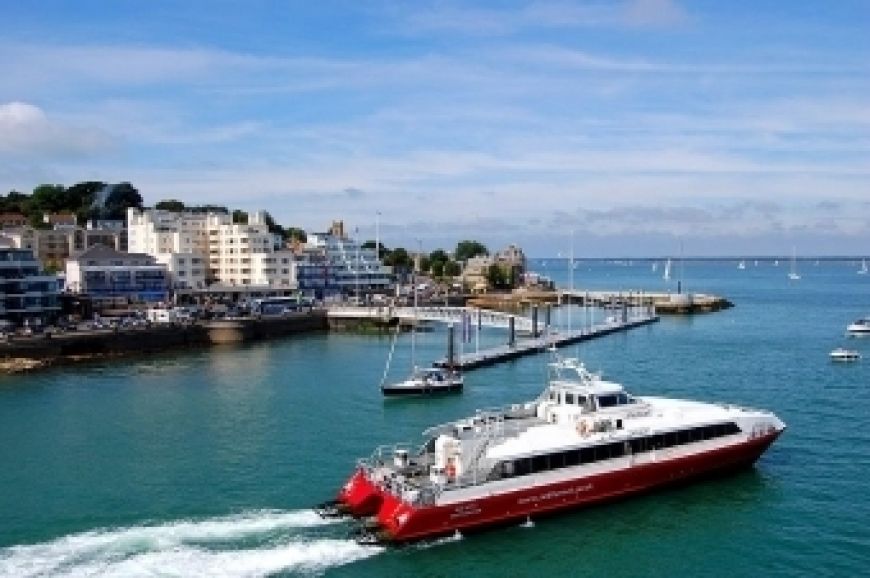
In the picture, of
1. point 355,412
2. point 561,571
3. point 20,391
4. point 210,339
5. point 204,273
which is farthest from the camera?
point 204,273

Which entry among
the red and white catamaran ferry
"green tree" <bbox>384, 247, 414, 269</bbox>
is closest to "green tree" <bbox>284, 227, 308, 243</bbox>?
"green tree" <bbox>384, 247, 414, 269</bbox>

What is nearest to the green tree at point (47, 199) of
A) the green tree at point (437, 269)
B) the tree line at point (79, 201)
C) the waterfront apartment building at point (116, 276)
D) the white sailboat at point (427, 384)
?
the tree line at point (79, 201)

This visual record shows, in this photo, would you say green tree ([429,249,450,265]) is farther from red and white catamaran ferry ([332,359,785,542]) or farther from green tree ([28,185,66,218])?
red and white catamaran ferry ([332,359,785,542])

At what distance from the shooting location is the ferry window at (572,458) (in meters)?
32.0

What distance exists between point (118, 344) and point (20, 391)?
2054 cm

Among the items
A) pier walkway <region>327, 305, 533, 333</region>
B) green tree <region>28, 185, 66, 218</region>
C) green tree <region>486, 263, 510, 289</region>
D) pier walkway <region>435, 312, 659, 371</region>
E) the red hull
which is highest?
green tree <region>28, 185, 66, 218</region>

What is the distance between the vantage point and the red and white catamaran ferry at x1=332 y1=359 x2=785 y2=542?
29.7 metres

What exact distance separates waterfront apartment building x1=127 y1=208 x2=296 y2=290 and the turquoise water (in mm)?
52485

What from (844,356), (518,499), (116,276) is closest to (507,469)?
(518,499)

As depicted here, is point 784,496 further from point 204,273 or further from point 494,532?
point 204,273

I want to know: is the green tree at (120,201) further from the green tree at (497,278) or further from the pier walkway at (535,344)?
the pier walkway at (535,344)

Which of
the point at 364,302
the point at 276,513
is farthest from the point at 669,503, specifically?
the point at 364,302

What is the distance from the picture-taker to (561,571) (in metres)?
27.4

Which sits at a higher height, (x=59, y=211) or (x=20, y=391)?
(x=59, y=211)
